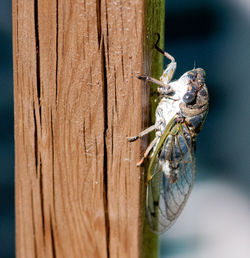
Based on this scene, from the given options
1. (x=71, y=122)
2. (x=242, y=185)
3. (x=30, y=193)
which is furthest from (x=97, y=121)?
(x=242, y=185)

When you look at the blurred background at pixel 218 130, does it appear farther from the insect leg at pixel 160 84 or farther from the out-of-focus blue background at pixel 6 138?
the insect leg at pixel 160 84

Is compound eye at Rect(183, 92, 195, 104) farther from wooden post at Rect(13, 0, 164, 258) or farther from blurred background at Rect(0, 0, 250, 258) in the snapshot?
blurred background at Rect(0, 0, 250, 258)

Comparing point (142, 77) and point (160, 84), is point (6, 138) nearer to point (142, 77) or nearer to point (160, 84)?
point (160, 84)

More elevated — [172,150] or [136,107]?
[136,107]

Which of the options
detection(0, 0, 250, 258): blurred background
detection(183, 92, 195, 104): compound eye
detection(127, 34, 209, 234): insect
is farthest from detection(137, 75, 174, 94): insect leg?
detection(0, 0, 250, 258): blurred background

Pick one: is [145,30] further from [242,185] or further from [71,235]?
[242,185]

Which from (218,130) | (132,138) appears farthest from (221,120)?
(132,138)

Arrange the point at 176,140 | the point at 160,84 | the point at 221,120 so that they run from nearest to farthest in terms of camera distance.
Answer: the point at 160,84 < the point at 176,140 < the point at 221,120
